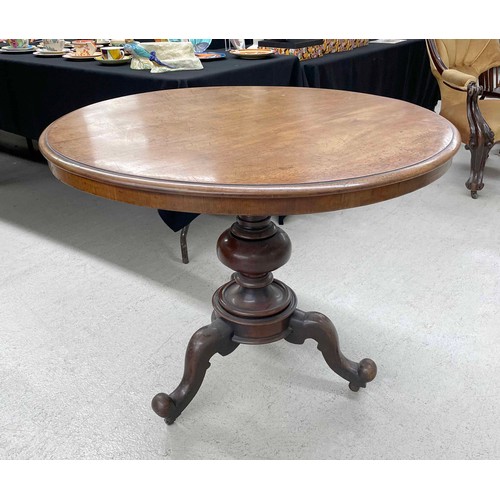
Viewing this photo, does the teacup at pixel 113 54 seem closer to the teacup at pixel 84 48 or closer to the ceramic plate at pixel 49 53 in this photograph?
the teacup at pixel 84 48

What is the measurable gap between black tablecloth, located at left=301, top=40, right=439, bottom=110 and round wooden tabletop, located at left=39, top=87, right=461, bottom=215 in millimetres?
1221

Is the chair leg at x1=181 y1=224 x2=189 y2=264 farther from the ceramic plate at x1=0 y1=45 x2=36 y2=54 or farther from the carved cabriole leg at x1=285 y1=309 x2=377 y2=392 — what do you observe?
the ceramic plate at x1=0 y1=45 x2=36 y2=54

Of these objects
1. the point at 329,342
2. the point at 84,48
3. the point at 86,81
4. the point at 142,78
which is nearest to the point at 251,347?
the point at 329,342

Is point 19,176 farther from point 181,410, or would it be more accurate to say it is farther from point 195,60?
point 181,410

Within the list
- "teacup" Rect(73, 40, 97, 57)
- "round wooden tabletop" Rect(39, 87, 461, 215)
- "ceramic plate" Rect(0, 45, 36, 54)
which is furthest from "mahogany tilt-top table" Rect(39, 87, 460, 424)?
"ceramic plate" Rect(0, 45, 36, 54)

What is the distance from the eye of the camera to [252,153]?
85cm

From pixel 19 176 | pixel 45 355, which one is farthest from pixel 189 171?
pixel 19 176

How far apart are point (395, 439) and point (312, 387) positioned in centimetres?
25

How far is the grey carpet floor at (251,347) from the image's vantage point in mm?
1128

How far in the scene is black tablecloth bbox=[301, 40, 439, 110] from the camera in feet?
7.61

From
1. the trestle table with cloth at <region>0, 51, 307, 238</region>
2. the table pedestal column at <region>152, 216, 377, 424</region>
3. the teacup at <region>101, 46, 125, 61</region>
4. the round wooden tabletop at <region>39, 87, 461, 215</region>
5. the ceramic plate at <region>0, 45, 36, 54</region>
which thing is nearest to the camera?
the round wooden tabletop at <region>39, 87, 461, 215</region>

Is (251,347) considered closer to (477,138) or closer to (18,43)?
(477,138)

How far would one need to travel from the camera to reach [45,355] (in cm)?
139

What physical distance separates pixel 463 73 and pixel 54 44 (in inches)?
80.1
